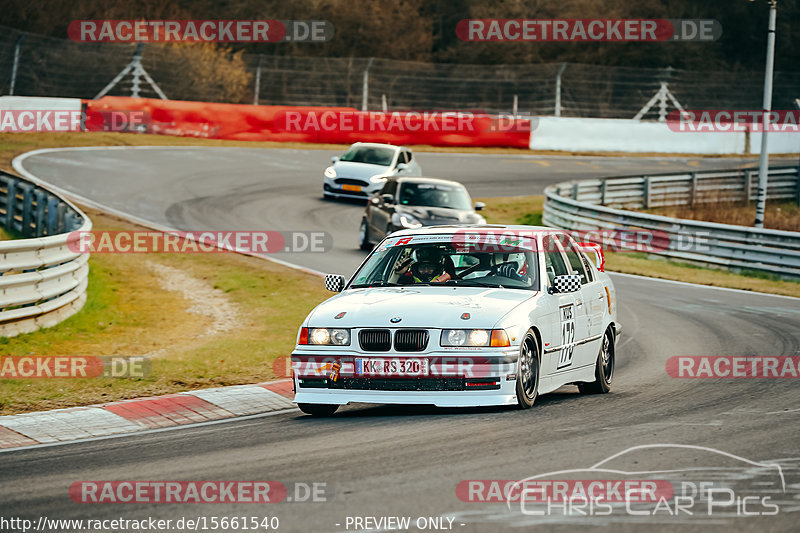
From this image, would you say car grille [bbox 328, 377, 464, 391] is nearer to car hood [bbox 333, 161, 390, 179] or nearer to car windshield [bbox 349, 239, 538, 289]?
car windshield [bbox 349, 239, 538, 289]

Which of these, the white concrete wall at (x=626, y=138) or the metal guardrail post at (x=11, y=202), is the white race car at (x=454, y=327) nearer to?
the metal guardrail post at (x=11, y=202)

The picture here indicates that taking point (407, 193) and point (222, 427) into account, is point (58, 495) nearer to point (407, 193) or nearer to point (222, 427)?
point (222, 427)

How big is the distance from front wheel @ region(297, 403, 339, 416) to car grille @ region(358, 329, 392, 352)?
629 millimetres

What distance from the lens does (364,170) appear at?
28469mm

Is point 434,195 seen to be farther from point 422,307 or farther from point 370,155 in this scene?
point 422,307

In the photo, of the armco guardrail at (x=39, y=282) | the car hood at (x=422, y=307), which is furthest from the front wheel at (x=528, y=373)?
the armco guardrail at (x=39, y=282)

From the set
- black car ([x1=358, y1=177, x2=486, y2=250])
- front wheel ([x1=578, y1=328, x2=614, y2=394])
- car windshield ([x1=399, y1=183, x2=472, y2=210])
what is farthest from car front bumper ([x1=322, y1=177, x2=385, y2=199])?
front wheel ([x1=578, y1=328, x2=614, y2=394])

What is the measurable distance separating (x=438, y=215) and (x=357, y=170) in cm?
819

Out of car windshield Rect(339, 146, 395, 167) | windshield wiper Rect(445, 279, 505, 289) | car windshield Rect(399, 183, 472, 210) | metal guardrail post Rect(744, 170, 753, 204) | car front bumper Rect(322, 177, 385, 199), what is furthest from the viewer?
metal guardrail post Rect(744, 170, 753, 204)

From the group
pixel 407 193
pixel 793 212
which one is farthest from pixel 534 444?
pixel 793 212

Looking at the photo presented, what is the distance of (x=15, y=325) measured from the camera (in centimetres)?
1239

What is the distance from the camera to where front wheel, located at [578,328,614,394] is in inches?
397

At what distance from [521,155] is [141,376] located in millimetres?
31132

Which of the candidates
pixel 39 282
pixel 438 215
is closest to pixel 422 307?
pixel 39 282
